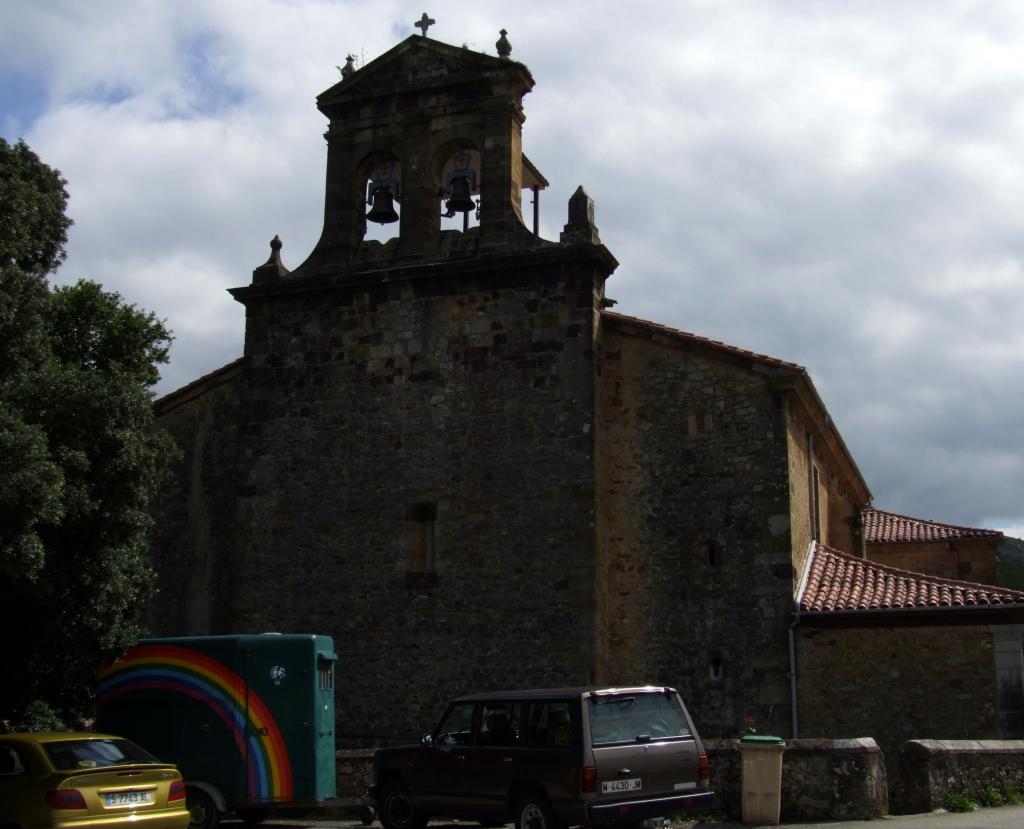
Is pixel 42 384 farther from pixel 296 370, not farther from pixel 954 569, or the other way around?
pixel 954 569

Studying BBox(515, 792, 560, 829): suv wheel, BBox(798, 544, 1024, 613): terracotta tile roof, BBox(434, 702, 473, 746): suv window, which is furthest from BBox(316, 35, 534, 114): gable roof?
BBox(515, 792, 560, 829): suv wheel

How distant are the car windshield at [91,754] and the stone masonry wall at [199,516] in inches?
338

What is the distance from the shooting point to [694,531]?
1906 cm

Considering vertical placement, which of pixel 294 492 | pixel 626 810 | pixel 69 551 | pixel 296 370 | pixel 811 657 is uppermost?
pixel 296 370

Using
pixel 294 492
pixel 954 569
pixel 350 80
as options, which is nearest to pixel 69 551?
pixel 294 492

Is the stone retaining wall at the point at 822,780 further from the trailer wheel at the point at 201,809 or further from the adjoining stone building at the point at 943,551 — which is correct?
the adjoining stone building at the point at 943,551

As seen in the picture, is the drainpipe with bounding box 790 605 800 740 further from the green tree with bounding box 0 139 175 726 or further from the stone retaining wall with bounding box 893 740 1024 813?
the green tree with bounding box 0 139 175 726

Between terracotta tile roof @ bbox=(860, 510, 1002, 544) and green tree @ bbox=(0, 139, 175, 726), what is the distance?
802 inches

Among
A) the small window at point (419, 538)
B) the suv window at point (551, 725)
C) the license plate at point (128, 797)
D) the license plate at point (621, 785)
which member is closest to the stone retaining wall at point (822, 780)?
the license plate at point (621, 785)

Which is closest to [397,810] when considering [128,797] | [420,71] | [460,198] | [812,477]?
[128,797]

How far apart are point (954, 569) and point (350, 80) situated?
1881cm

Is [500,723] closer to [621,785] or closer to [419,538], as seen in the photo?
[621,785]

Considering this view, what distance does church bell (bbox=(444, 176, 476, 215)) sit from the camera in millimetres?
20859

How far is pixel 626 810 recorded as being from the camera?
11.3m
